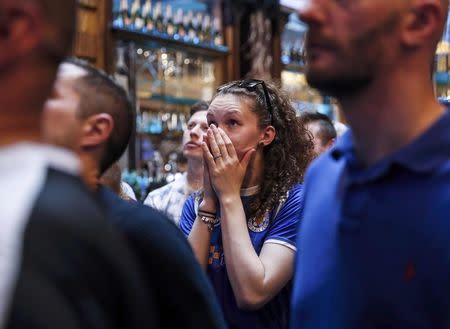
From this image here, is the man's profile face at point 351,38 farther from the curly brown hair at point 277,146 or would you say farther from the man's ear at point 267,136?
the man's ear at point 267,136

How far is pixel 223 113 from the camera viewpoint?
254 centimetres

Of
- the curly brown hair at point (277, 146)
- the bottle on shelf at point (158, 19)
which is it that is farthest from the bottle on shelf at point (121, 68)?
the curly brown hair at point (277, 146)

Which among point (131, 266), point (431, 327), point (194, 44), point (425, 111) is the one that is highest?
point (194, 44)

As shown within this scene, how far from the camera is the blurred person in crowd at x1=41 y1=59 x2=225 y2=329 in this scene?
1.33m

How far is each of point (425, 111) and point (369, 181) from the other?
15 cm

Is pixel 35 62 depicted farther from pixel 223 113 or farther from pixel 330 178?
pixel 223 113

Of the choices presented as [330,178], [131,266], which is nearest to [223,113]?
[330,178]

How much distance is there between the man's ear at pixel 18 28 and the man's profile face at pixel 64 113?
8.8 inches

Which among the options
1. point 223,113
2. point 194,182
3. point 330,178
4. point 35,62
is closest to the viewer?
point 35,62

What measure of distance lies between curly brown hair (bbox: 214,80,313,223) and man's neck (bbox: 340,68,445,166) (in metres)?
1.17

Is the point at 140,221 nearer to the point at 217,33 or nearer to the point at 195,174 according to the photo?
the point at 195,174

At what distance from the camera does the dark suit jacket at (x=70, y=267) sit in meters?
0.81

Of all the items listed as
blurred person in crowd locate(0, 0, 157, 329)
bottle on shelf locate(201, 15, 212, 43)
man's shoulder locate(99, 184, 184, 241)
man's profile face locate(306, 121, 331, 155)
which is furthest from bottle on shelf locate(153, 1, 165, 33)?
blurred person in crowd locate(0, 0, 157, 329)

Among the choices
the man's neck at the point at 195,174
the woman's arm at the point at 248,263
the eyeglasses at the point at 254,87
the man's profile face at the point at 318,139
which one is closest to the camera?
the woman's arm at the point at 248,263
